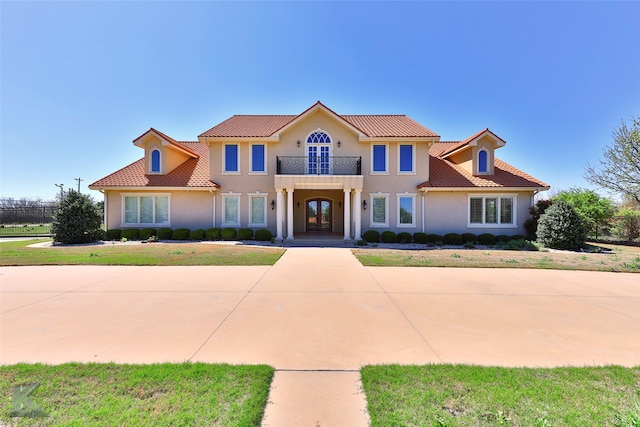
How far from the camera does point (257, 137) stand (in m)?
16.9

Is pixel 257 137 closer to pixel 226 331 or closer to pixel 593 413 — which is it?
pixel 226 331

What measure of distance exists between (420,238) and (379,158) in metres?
5.69

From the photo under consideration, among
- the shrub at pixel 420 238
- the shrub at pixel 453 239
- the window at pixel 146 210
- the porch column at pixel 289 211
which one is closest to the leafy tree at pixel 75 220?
the window at pixel 146 210

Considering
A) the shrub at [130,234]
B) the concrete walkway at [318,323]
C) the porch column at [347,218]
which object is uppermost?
the porch column at [347,218]

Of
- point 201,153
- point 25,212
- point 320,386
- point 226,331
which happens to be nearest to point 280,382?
point 320,386

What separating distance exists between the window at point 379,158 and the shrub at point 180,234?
1235cm

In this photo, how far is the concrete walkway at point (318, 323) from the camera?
3.42 metres

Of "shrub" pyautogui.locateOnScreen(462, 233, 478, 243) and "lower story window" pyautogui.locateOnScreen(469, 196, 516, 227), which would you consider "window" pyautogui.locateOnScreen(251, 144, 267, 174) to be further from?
"lower story window" pyautogui.locateOnScreen(469, 196, 516, 227)

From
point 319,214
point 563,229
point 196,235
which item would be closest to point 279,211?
point 319,214

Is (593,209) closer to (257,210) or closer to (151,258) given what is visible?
(257,210)

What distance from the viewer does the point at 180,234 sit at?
642 inches

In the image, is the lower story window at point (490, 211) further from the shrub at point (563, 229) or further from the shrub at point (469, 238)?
the shrub at point (563, 229)

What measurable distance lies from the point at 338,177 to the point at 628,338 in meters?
13.1

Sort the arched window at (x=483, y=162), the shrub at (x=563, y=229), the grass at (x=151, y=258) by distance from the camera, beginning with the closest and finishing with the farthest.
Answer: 1. the grass at (x=151, y=258)
2. the shrub at (x=563, y=229)
3. the arched window at (x=483, y=162)
